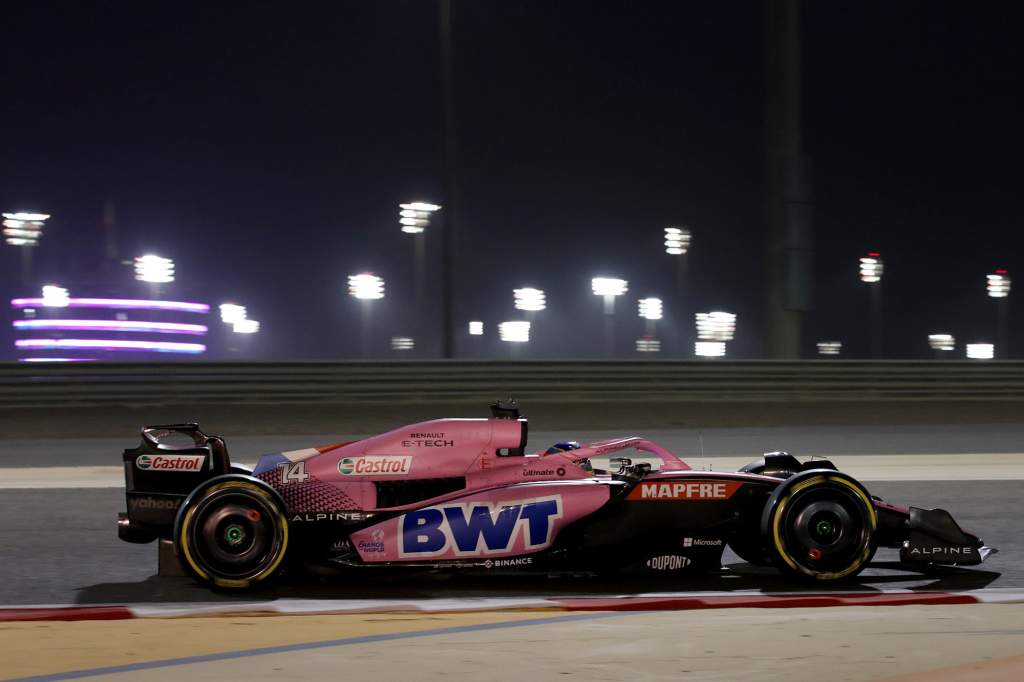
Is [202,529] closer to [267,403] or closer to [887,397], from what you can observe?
[267,403]

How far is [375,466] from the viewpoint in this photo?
20.1 ft

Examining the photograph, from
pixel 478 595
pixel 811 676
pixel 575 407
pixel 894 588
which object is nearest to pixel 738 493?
pixel 894 588

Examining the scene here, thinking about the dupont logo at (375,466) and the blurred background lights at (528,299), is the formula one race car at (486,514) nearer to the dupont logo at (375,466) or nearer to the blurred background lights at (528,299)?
the dupont logo at (375,466)

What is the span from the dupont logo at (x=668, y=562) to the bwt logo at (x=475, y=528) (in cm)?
58

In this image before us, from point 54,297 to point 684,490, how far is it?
68598 mm

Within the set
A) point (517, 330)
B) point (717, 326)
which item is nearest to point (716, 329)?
point (717, 326)

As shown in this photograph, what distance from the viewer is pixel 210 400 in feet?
55.0

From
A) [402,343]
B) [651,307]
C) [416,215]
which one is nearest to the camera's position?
[416,215]

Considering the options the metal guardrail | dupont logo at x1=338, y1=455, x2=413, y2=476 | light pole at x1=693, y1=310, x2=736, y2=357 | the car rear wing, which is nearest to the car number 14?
dupont logo at x1=338, y1=455, x2=413, y2=476

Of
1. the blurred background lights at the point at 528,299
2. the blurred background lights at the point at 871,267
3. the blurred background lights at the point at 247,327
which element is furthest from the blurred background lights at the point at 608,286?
the blurred background lights at the point at 247,327

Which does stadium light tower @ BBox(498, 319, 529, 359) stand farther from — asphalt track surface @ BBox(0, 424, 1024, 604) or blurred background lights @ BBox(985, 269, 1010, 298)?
asphalt track surface @ BBox(0, 424, 1024, 604)

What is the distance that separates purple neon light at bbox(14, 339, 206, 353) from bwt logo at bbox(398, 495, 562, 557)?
2705 inches

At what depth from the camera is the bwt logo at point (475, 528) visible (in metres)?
5.82

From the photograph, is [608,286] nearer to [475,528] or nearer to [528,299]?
[528,299]
